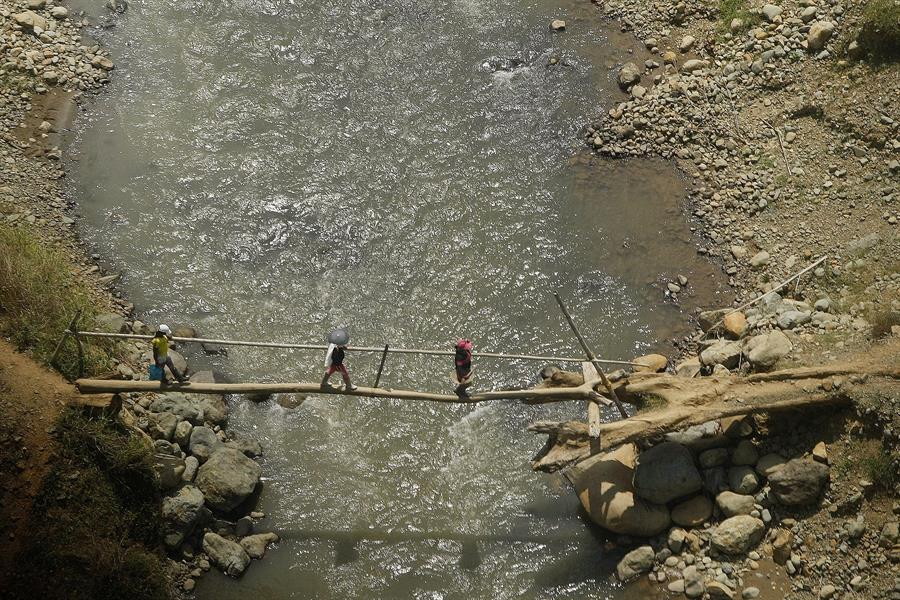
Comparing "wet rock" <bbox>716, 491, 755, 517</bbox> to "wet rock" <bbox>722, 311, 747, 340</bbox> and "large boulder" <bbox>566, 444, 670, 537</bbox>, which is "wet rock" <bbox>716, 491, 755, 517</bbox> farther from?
"wet rock" <bbox>722, 311, 747, 340</bbox>

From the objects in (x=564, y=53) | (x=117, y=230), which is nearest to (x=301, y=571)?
(x=117, y=230)

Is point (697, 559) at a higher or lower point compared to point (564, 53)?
lower

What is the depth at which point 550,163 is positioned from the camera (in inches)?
543

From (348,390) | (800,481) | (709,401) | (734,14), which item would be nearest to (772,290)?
(709,401)

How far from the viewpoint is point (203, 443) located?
10.8 metres

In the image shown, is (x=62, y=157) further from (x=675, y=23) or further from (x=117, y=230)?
(x=675, y=23)

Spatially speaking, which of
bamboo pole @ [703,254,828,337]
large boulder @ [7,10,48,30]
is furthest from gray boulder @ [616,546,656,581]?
large boulder @ [7,10,48,30]

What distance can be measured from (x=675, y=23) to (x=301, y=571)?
37.9 ft

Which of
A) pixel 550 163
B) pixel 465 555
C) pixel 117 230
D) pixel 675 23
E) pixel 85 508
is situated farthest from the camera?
pixel 675 23

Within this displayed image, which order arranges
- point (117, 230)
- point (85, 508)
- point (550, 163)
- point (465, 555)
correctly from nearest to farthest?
point (85, 508)
point (465, 555)
point (117, 230)
point (550, 163)

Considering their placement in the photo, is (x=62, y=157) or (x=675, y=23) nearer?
(x=62, y=157)

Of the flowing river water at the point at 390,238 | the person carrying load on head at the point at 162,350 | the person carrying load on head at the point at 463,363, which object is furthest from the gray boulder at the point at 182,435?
the person carrying load on head at the point at 463,363

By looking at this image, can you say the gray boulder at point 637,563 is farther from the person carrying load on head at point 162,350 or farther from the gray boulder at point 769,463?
the person carrying load on head at point 162,350

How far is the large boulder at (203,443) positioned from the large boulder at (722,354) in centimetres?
693
